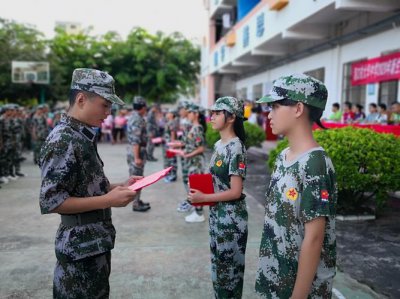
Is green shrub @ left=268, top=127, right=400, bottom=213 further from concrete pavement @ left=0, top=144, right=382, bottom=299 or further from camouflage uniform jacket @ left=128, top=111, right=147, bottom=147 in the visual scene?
camouflage uniform jacket @ left=128, top=111, right=147, bottom=147

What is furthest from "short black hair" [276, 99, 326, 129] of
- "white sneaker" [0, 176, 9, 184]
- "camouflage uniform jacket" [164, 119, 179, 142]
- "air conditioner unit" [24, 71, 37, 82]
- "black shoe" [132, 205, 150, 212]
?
"air conditioner unit" [24, 71, 37, 82]

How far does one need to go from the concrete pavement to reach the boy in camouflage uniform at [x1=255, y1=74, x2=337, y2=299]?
1591 mm

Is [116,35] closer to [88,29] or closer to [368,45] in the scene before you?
[88,29]

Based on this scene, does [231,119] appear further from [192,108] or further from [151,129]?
[151,129]

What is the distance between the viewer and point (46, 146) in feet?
6.07

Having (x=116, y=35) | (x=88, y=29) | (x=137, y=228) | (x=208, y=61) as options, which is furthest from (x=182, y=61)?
(x=137, y=228)

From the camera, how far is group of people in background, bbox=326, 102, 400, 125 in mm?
7297

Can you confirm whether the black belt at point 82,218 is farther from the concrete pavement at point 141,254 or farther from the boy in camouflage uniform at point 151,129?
the boy in camouflage uniform at point 151,129

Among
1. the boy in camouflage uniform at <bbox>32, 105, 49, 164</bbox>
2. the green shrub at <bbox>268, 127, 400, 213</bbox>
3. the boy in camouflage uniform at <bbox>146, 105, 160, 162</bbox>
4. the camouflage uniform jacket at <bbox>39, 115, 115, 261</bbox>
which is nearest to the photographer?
the camouflage uniform jacket at <bbox>39, 115, 115, 261</bbox>

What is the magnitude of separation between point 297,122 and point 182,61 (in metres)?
23.2

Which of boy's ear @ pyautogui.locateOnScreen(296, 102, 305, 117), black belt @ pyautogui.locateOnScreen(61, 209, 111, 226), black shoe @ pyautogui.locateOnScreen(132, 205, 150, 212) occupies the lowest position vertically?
black shoe @ pyautogui.locateOnScreen(132, 205, 150, 212)

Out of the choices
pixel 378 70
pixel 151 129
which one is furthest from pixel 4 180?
pixel 378 70

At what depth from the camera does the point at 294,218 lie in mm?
1625

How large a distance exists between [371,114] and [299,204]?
757 centimetres
